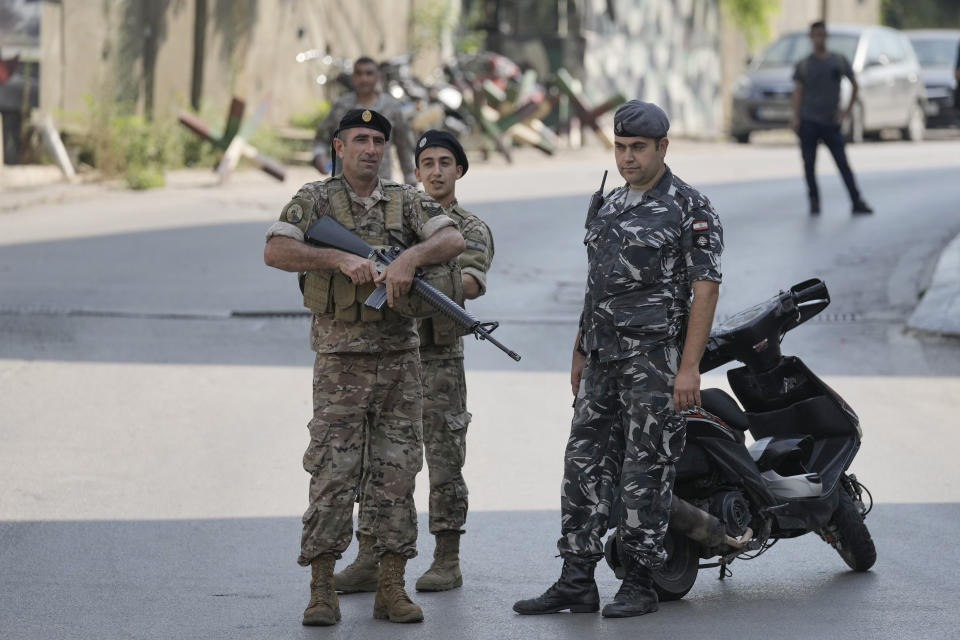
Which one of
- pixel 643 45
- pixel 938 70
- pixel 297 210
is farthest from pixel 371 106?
pixel 643 45

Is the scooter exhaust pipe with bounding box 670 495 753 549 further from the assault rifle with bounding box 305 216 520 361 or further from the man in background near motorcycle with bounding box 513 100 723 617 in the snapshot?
the assault rifle with bounding box 305 216 520 361

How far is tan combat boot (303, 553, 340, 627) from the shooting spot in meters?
5.46

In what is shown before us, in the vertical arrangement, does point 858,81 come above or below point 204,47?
below

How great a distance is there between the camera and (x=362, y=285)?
5555 millimetres

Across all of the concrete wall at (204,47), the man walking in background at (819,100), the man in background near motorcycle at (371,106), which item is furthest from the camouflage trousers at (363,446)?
the concrete wall at (204,47)

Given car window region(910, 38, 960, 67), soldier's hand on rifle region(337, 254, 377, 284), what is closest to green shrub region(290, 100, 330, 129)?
car window region(910, 38, 960, 67)

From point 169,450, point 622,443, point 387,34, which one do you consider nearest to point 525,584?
point 622,443

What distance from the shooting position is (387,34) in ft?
87.8

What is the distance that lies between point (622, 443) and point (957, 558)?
1.63 meters

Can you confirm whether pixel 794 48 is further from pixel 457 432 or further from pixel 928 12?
pixel 928 12

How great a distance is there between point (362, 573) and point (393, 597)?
517 mm

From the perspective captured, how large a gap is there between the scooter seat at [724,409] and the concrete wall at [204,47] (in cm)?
1356

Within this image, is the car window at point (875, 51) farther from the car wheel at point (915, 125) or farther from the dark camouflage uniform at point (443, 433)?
the dark camouflage uniform at point (443, 433)

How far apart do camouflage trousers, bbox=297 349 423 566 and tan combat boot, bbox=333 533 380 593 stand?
39 cm
